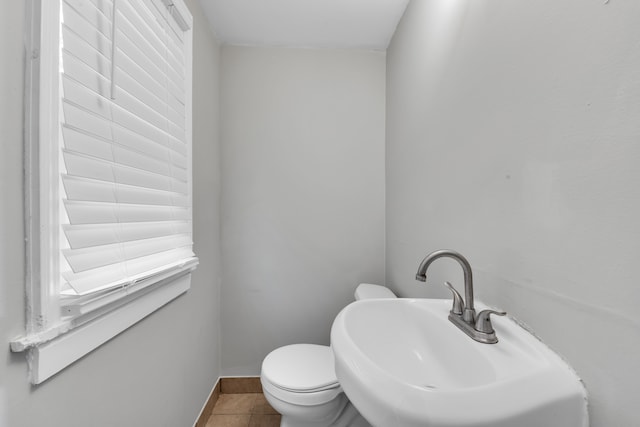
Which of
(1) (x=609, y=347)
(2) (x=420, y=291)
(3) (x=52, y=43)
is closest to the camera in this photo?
(1) (x=609, y=347)

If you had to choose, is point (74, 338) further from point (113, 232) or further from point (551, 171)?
point (551, 171)

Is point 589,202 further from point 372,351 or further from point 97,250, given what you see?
point 97,250

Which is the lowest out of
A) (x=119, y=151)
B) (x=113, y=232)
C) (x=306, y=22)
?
(x=113, y=232)

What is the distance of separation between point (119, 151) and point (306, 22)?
1337 millimetres

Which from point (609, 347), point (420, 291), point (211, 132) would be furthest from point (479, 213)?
point (211, 132)

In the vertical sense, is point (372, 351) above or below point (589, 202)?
below

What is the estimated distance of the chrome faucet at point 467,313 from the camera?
0.69 meters

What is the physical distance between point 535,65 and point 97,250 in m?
1.20

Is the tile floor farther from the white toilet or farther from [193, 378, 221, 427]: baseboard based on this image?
the white toilet

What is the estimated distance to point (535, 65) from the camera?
0.64m

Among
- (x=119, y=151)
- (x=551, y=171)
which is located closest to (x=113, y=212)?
(x=119, y=151)

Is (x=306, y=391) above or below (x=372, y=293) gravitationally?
below

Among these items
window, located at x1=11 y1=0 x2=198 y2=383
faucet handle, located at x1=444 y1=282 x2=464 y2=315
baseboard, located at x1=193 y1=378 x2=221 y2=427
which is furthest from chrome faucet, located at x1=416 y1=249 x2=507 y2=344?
baseboard, located at x1=193 y1=378 x2=221 y2=427

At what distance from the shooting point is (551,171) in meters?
0.60
